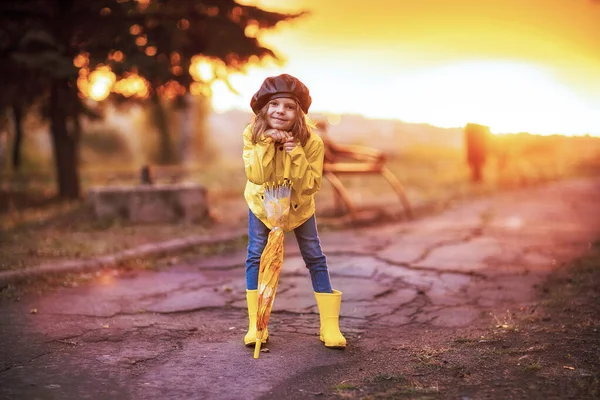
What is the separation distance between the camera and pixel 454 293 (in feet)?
15.6

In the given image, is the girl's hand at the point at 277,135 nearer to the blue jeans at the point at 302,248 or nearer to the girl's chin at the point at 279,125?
the girl's chin at the point at 279,125

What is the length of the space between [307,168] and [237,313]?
1.43 metres

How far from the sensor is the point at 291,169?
3.31 meters

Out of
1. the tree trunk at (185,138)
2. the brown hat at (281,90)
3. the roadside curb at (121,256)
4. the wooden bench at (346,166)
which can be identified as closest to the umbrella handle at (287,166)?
the brown hat at (281,90)

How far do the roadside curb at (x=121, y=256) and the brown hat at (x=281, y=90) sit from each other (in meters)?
2.67

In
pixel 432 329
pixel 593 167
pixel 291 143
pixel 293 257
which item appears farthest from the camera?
pixel 593 167

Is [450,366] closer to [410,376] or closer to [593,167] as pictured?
[410,376]

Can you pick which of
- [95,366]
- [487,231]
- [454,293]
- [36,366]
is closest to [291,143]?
[95,366]

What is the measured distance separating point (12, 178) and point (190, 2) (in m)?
7.02

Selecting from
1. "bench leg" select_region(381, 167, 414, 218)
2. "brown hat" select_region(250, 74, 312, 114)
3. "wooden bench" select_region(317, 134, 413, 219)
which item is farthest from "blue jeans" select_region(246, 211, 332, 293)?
"bench leg" select_region(381, 167, 414, 218)

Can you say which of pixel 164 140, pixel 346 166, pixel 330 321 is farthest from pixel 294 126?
pixel 164 140

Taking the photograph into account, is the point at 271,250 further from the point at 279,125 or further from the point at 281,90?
the point at 281,90

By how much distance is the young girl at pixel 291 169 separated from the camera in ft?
10.7

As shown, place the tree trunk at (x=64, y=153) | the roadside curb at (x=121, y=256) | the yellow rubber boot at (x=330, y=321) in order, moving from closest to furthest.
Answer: the yellow rubber boot at (x=330, y=321) < the roadside curb at (x=121, y=256) < the tree trunk at (x=64, y=153)
